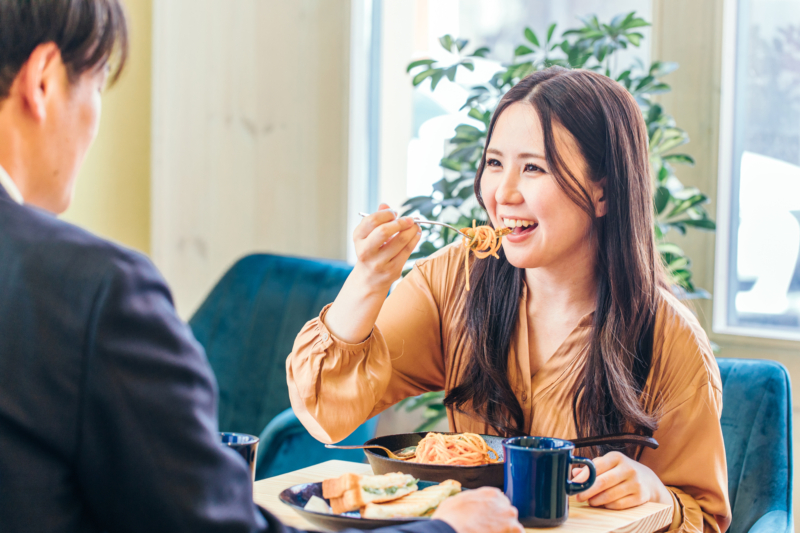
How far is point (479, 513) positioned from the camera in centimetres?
84

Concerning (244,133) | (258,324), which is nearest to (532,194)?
(258,324)

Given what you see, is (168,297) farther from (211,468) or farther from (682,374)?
(682,374)

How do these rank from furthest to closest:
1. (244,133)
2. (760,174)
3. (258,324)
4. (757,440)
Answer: (244,133), (258,324), (760,174), (757,440)

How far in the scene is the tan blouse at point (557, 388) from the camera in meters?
1.27

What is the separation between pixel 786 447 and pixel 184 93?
2.44 metres

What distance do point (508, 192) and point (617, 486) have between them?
1.79 feet

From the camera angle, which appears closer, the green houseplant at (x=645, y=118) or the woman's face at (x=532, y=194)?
the woman's face at (x=532, y=194)

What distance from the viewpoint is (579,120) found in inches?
53.3

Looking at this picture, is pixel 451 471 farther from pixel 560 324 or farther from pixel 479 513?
pixel 560 324

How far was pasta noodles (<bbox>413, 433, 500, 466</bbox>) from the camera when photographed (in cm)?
108

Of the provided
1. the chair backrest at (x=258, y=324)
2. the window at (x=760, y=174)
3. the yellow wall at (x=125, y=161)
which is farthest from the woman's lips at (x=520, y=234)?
the yellow wall at (x=125, y=161)

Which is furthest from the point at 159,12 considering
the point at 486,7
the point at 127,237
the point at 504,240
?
the point at 504,240

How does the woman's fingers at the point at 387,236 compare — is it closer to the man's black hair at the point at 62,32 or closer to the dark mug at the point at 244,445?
the dark mug at the point at 244,445

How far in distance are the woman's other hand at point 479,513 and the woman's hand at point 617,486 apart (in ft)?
0.72
